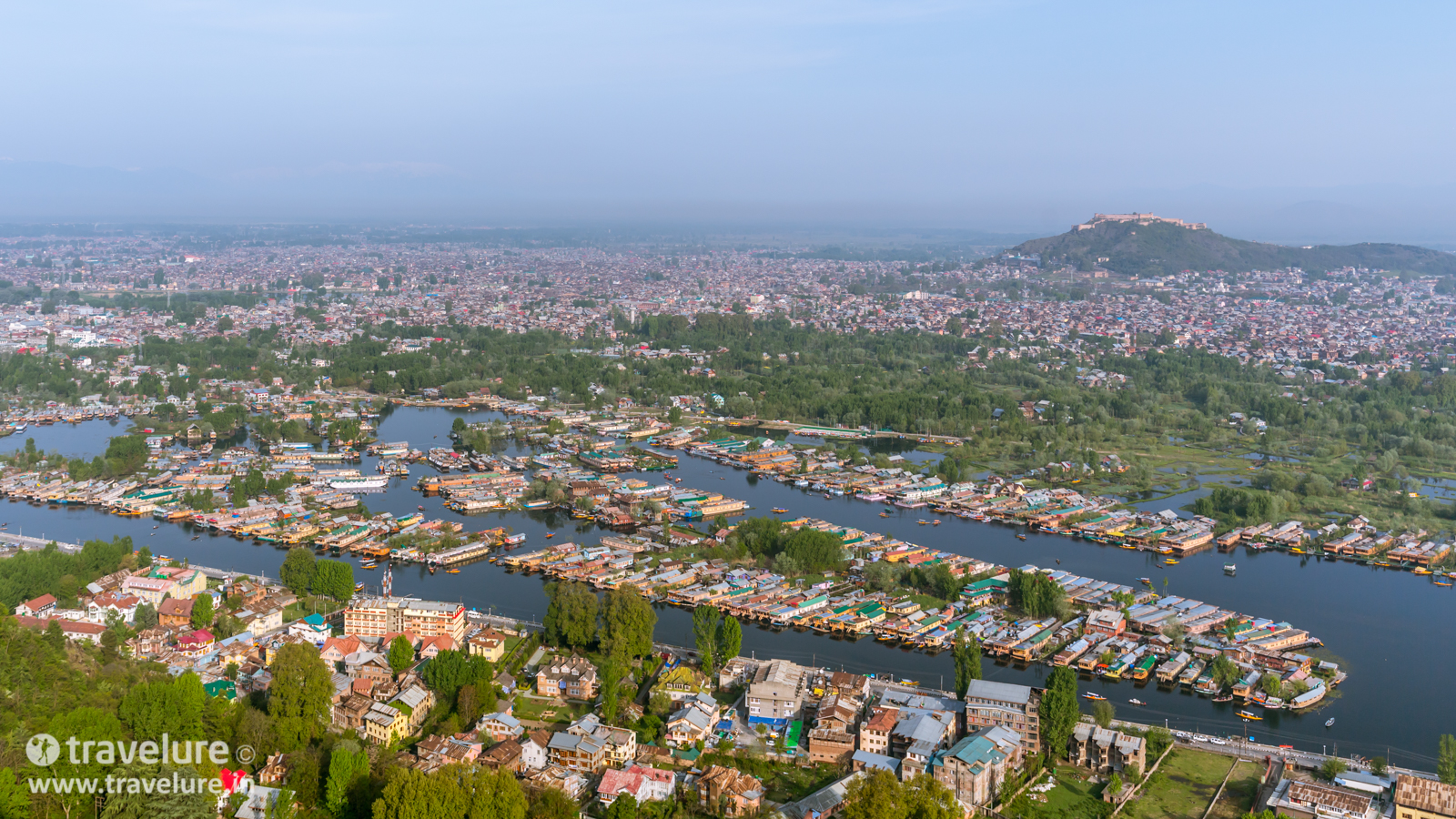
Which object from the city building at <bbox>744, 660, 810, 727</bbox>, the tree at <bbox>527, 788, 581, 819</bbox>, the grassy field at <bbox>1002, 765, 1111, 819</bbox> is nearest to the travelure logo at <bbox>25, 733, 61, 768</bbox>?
the tree at <bbox>527, 788, 581, 819</bbox>

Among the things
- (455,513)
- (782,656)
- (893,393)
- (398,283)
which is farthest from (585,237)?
(782,656)

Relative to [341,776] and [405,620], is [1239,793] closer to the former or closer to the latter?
[341,776]

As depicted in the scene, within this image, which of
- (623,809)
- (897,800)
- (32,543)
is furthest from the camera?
(32,543)

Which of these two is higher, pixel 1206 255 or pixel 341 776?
pixel 1206 255

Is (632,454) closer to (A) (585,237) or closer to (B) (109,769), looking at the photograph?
(B) (109,769)

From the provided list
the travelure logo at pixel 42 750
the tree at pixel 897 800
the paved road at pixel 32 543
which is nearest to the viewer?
the tree at pixel 897 800

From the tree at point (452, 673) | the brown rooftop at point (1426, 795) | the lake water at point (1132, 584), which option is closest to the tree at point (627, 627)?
the lake water at point (1132, 584)

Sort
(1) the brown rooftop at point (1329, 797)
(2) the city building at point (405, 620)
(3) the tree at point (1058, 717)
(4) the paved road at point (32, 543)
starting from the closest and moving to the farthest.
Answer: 1. (1) the brown rooftop at point (1329, 797)
2. (3) the tree at point (1058, 717)
3. (2) the city building at point (405, 620)
4. (4) the paved road at point (32, 543)

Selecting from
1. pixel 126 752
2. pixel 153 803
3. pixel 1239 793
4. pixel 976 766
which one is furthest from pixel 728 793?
pixel 126 752

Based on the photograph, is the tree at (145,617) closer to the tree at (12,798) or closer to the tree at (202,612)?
the tree at (202,612)
